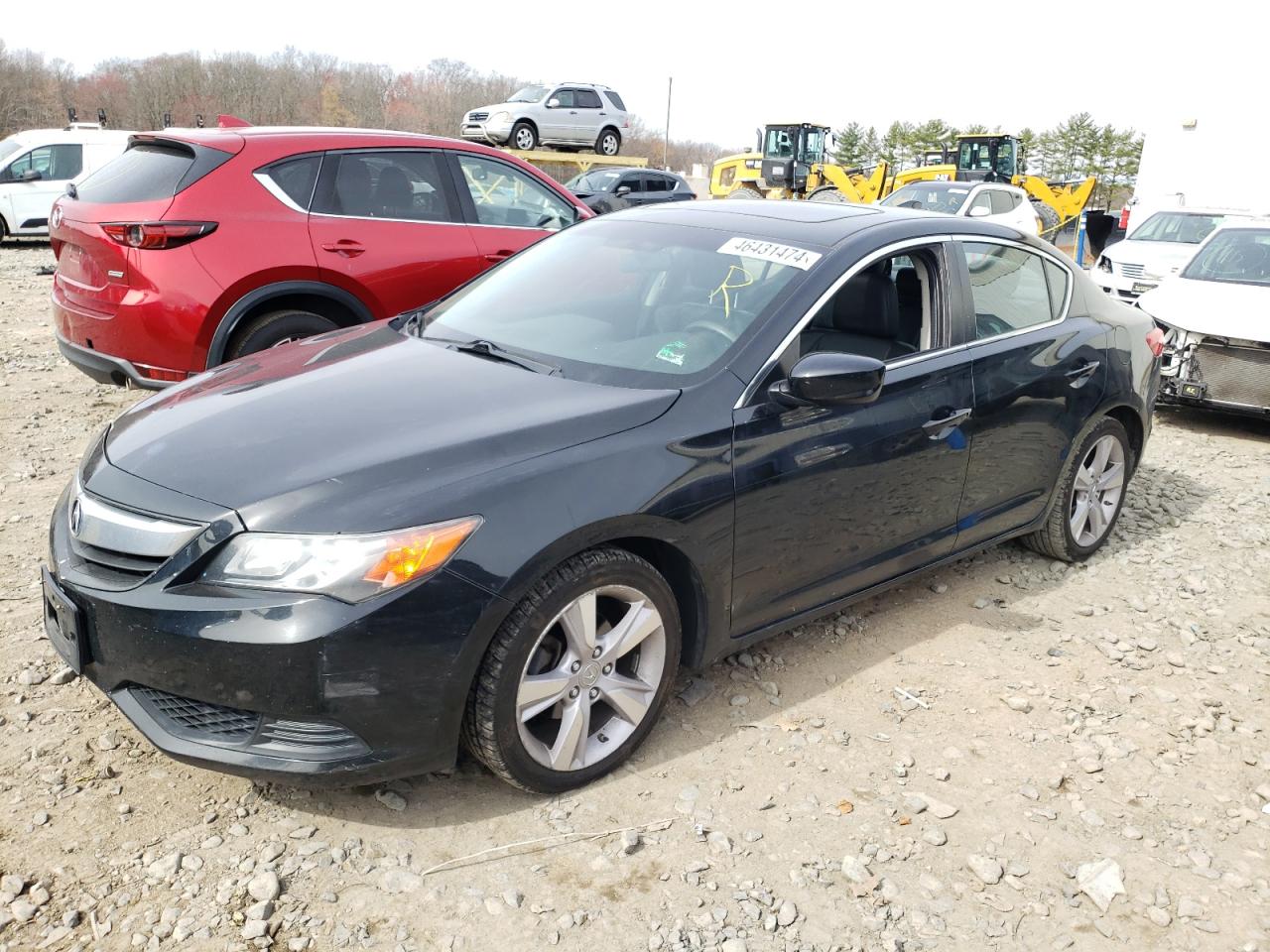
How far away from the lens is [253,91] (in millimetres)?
62844

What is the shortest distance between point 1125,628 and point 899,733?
4.71 feet

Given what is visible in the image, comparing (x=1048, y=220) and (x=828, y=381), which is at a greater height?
(x=828, y=381)

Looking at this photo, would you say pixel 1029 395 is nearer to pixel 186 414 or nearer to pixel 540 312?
pixel 540 312

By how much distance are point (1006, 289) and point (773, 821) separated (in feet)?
8.01

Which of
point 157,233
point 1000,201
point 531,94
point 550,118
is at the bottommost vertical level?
point 157,233

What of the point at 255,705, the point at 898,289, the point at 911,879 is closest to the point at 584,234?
the point at 898,289

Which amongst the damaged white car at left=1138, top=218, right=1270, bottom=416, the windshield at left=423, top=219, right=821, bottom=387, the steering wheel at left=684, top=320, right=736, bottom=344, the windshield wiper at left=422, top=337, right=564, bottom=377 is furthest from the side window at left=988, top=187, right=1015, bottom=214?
the windshield wiper at left=422, top=337, right=564, bottom=377

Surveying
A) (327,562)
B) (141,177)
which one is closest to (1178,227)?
(141,177)

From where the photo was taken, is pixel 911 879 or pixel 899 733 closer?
pixel 911 879

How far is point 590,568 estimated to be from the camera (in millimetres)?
2770

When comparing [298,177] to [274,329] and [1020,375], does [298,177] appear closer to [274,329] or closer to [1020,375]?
[274,329]

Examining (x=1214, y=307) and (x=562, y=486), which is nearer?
(x=562, y=486)

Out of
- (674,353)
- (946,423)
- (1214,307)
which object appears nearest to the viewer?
(674,353)

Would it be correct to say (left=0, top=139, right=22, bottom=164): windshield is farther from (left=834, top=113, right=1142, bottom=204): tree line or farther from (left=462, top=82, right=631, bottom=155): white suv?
(left=834, top=113, right=1142, bottom=204): tree line
